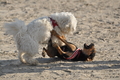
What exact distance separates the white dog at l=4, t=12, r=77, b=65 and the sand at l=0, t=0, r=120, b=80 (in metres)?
0.34

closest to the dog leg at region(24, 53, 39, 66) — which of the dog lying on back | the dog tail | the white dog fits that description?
the white dog

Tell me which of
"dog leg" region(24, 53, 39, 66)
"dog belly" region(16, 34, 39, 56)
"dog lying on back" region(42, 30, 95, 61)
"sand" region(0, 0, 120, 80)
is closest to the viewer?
"sand" region(0, 0, 120, 80)

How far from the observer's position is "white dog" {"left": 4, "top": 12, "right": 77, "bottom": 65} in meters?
5.97

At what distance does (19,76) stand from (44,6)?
6605 millimetres

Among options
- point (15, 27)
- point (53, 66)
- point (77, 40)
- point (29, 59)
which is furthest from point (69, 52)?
point (77, 40)

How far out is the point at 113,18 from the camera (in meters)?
10.4

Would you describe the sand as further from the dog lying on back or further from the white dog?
the white dog

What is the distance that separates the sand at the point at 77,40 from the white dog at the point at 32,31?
335mm

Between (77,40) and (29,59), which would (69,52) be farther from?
(77,40)

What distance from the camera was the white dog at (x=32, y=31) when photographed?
597 centimetres

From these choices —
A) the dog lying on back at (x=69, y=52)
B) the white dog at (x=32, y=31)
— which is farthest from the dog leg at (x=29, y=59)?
the dog lying on back at (x=69, y=52)

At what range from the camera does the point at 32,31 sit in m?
5.97

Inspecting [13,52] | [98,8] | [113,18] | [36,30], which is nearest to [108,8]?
[98,8]

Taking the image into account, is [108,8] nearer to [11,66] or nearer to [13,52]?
[13,52]
